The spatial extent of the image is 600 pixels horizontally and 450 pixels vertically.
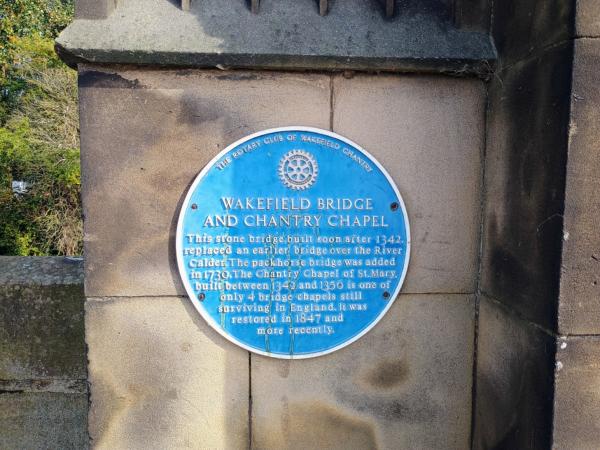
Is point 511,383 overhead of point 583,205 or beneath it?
beneath

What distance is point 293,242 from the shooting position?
232 cm

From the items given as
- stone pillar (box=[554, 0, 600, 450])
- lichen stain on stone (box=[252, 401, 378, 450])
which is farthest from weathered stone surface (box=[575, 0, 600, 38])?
lichen stain on stone (box=[252, 401, 378, 450])

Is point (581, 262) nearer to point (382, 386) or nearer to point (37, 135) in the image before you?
point (382, 386)

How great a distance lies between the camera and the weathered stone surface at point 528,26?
177 centimetres

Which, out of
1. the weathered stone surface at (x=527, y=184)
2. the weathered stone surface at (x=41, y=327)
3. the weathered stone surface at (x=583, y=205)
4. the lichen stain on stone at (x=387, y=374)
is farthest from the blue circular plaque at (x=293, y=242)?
the weathered stone surface at (x=41, y=327)

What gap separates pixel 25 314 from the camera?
8.74ft

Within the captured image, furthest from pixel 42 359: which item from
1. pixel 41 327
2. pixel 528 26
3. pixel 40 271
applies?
pixel 528 26

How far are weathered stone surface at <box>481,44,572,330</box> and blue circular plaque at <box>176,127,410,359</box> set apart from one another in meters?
0.46

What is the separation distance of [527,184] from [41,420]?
3.05 metres

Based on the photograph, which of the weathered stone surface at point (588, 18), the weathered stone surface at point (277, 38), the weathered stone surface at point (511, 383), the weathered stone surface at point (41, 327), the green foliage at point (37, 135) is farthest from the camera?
the green foliage at point (37, 135)

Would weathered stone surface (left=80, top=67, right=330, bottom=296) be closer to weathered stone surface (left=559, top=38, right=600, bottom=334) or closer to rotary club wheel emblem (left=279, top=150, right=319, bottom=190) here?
rotary club wheel emblem (left=279, top=150, right=319, bottom=190)

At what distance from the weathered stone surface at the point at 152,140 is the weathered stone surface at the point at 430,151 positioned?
8.6 inches

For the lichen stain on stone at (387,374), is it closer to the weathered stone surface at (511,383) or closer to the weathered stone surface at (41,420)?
the weathered stone surface at (511,383)

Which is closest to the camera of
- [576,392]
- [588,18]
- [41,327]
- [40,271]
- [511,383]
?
[588,18]
